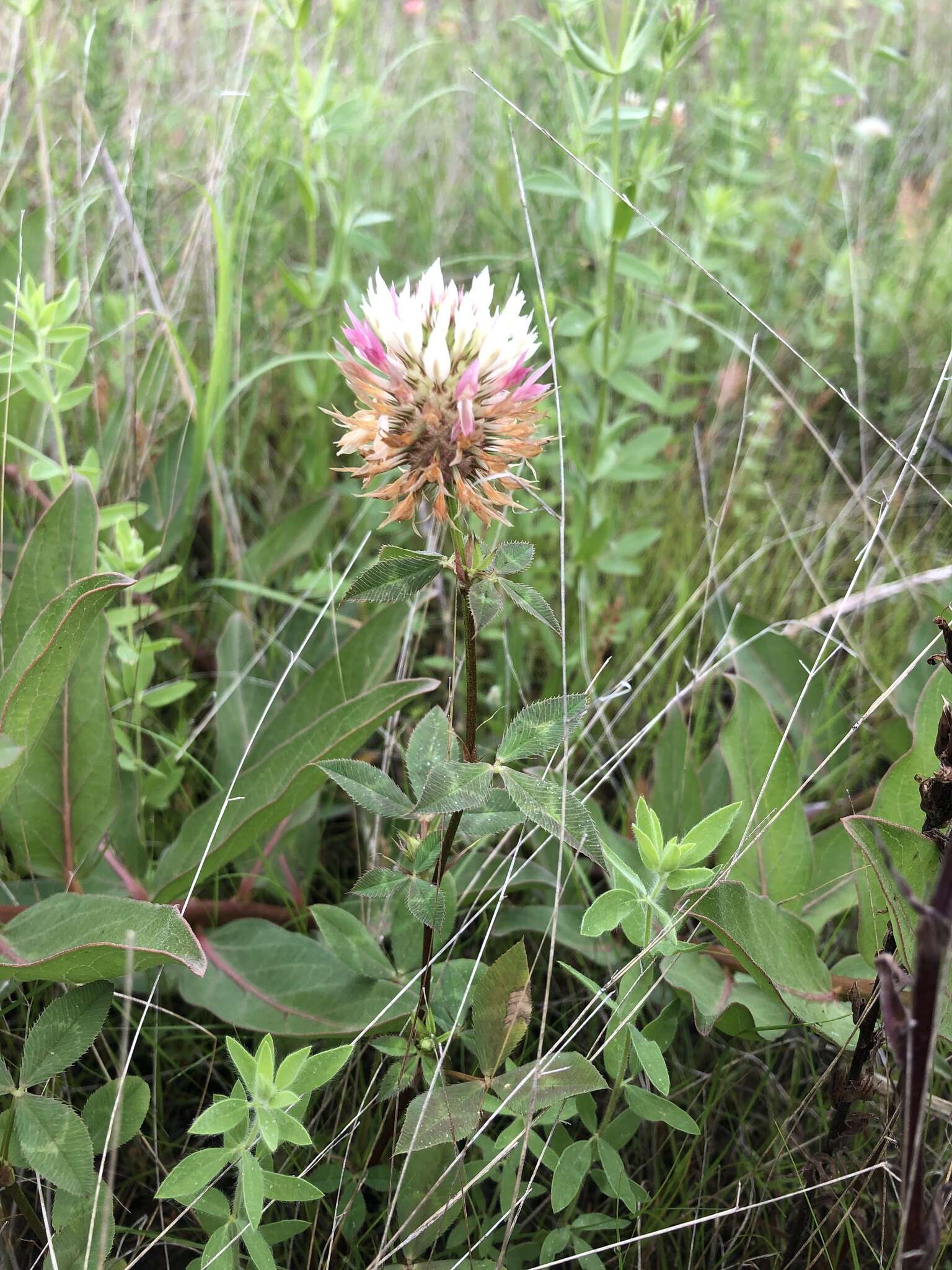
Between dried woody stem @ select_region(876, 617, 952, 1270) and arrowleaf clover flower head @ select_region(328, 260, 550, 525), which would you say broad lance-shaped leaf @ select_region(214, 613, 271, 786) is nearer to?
arrowleaf clover flower head @ select_region(328, 260, 550, 525)

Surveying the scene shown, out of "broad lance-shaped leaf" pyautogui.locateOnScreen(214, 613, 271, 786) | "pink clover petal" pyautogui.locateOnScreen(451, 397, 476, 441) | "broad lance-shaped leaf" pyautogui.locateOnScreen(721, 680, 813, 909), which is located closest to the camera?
"pink clover petal" pyautogui.locateOnScreen(451, 397, 476, 441)

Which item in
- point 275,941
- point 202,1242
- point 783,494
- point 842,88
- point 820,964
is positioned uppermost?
point 842,88

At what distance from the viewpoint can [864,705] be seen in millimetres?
1819

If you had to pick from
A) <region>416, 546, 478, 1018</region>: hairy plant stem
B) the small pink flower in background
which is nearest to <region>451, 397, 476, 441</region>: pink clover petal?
<region>416, 546, 478, 1018</region>: hairy plant stem

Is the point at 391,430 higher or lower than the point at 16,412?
higher

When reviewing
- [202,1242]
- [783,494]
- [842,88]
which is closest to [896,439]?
[783,494]

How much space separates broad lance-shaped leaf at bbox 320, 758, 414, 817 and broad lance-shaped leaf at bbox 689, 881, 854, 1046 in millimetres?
327

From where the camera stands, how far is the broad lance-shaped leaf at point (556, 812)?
3.10 ft

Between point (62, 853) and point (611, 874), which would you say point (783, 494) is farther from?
point (62, 853)

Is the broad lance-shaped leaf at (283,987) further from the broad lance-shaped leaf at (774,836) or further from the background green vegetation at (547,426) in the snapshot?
the broad lance-shaped leaf at (774,836)

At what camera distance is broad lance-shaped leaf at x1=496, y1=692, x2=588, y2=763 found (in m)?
0.99

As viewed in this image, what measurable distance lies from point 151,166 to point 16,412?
647 millimetres

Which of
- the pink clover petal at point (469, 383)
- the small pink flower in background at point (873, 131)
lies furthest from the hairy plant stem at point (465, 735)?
the small pink flower in background at point (873, 131)

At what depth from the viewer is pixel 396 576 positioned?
37.4 inches
